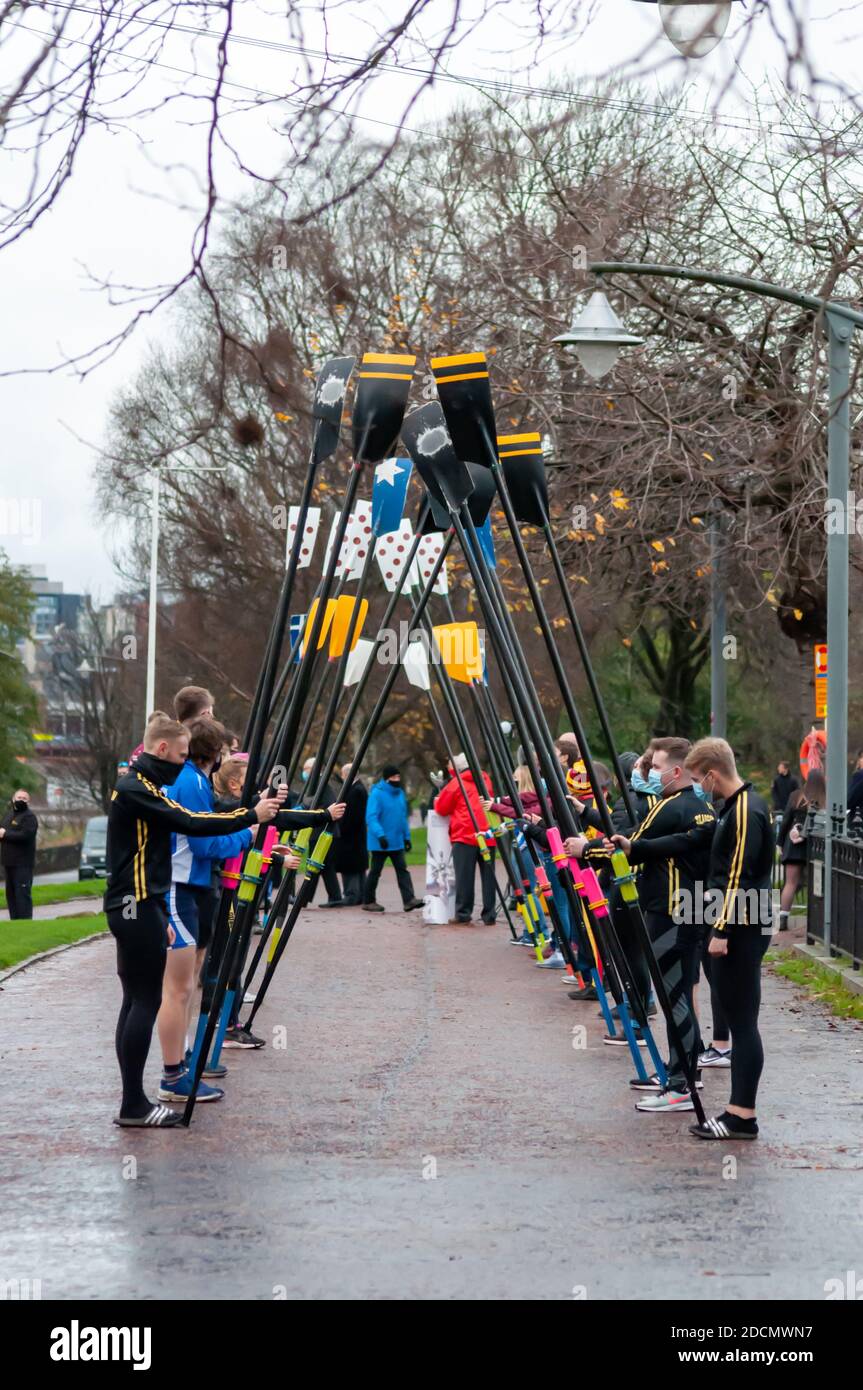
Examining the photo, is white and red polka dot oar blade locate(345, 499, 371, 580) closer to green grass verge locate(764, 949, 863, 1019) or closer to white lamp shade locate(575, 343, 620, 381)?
white lamp shade locate(575, 343, 620, 381)

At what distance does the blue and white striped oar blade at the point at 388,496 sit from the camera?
1152 centimetres

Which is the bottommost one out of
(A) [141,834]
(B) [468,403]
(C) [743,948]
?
(C) [743,948]

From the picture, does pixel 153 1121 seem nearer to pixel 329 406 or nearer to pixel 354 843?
pixel 329 406

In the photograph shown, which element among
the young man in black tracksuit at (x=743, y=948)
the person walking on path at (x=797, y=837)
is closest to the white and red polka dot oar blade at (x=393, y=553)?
the person walking on path at (x=797, y=837)

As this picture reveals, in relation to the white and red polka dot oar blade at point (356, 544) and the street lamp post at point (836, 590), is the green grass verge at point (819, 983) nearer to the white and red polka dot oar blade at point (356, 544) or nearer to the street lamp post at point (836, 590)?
the street lamp post at point (836, 590)

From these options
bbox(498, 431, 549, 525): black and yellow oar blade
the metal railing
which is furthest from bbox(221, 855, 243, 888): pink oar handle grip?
the metal railing

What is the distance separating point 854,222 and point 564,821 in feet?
10.6

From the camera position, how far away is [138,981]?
8094mm

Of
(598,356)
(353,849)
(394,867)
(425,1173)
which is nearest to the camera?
(425,1173)

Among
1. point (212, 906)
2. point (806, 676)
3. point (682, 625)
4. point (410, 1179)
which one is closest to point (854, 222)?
point (410, 1179)

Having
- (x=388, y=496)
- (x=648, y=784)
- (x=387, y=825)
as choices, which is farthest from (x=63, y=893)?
(x=648, y=784)

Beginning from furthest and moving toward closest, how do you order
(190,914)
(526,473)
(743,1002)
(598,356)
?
(598,356) < (526,473) < (190,914) < (743,1002)

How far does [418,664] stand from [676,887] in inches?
325

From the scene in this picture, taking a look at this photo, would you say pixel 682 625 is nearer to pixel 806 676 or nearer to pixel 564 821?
pixel 806 676
